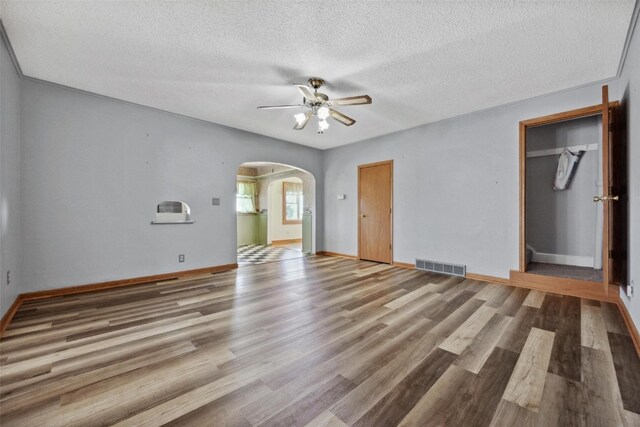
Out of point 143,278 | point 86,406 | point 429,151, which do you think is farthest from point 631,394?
point 143,278

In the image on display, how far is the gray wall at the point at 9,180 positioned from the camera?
8.18ft

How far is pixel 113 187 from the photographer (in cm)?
384

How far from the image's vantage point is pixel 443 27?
7.66ft

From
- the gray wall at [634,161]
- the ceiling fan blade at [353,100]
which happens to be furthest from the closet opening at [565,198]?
the ceiling fan blade at [353,100]

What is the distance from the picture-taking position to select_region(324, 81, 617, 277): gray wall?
3947 mm

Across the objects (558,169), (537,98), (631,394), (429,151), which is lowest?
(631,394)

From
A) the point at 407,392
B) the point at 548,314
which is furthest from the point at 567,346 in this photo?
the point at 407,392

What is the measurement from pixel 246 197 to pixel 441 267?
6.64 meters

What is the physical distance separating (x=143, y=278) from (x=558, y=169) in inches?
271

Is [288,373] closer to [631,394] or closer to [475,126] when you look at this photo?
[631,394]

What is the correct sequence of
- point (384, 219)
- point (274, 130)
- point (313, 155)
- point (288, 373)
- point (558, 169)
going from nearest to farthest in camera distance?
point (288, 373) → point (558, 169) → point (274, 130) → point (384, 219) → point (313, 155)

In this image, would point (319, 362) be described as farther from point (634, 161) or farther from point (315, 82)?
point (634, 161)

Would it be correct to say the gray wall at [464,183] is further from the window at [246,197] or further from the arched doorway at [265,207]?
the window at [246,197]

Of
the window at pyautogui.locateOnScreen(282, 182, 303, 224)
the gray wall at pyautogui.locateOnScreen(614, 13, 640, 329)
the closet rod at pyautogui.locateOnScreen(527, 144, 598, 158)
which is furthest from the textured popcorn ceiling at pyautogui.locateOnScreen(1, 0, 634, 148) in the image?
the window at pyautogui.locateOnScreen(282, 182, 303, 224)
